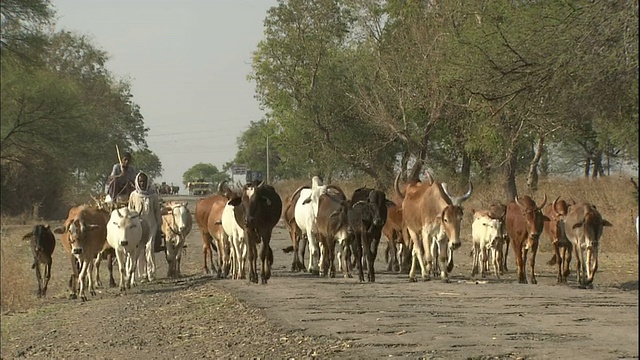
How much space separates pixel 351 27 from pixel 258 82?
794cm

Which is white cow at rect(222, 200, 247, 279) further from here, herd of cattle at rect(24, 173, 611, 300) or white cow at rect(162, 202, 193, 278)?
white cow at rect(162, 202, 193, 278)

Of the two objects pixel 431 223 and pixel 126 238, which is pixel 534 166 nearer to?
pixel 431 223

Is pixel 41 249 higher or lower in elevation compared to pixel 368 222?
lower

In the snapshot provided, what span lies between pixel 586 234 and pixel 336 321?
669 centimetres

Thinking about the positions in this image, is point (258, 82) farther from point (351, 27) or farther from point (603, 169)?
point (603, 169)

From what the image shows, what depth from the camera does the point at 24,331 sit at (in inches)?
670

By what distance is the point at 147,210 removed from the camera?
22.2 m

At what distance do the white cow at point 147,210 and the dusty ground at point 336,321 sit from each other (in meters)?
1.26

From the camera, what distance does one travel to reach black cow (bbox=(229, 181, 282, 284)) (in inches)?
776

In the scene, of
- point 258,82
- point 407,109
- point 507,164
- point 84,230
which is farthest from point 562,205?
point 258,82

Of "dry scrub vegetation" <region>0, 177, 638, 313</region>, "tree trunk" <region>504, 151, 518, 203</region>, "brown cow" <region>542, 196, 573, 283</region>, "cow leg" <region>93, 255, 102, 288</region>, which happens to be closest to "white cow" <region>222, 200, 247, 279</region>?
"cow leg" <region>93, 255, 102, 288</region>

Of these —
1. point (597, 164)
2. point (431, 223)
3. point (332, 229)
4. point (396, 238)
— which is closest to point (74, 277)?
point (332, 229)

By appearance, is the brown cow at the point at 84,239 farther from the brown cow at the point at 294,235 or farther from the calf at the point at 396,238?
the calf at the point at 396,238

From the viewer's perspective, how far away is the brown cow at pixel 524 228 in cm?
1975
